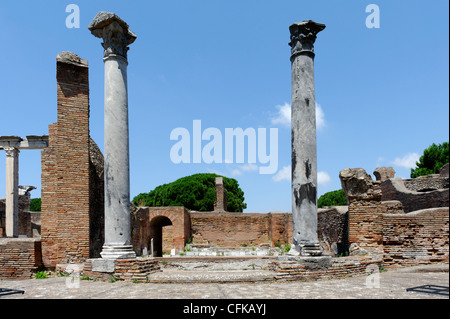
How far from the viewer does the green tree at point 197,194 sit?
132ft

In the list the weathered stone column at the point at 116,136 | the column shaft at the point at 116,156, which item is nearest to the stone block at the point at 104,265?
the weathered stone column at the point at 116,136

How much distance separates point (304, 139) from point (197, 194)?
32876mm

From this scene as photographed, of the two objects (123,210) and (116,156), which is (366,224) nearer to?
(123,210)

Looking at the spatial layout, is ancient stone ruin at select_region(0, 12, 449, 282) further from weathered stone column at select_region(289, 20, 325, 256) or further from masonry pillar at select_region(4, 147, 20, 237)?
masonry pillar at select_region(4, 147, 20, 237)

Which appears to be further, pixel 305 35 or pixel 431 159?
pixel 431 159

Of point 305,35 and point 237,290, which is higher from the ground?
point 305,35

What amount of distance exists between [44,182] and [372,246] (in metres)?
9.13

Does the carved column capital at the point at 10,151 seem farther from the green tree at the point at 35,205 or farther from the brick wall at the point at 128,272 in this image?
the green tree at the point at 35,205

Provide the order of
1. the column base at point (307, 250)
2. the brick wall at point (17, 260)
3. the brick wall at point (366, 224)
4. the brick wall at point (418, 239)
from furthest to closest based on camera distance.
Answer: the brick wall at point (366, 224), the brick wall at point (418, 239), the brick wall at point (17, 260), the column base at point (307, 250)

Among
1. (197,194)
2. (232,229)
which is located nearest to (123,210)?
(232,229)

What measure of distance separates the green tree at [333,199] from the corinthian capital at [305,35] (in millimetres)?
42596

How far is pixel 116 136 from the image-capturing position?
333 inches
